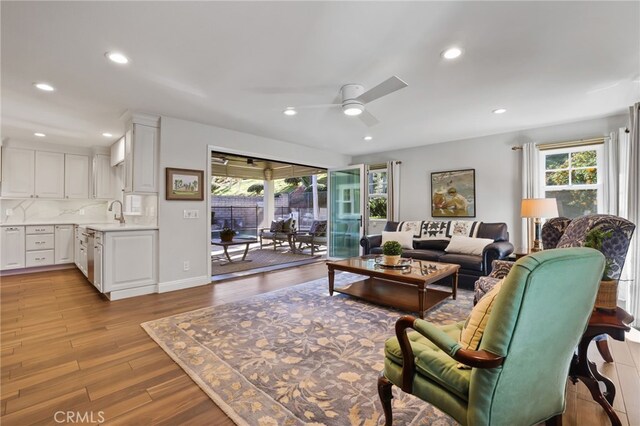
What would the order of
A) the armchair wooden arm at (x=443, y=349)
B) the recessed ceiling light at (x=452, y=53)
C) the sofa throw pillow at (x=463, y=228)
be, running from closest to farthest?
the armchair wooden arm at (x=443, y=349) < the recessed ceiling light at (x=452, y=53) < the sofa throw pillow at (x=463, y=228)

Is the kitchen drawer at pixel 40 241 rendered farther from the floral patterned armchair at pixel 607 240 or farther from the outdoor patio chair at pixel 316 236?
the floral patterned armchair at pixel 607 240

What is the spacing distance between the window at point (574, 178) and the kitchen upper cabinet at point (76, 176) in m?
8.31

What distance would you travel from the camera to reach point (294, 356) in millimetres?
2221

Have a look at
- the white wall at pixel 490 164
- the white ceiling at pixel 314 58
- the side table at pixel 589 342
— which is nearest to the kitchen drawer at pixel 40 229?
the white ceiling at pixel 314 58

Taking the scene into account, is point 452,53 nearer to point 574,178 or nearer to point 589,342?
point 589,342

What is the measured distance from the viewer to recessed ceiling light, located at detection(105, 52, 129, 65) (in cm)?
235

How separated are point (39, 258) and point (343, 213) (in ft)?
19.3

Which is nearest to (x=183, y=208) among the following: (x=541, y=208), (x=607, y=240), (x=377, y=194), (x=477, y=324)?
(x=377, y=194)

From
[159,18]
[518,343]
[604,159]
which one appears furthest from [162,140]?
[604,159]

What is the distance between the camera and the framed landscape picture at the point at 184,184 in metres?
4.00

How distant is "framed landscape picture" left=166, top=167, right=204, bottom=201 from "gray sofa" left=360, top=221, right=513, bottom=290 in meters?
2.90

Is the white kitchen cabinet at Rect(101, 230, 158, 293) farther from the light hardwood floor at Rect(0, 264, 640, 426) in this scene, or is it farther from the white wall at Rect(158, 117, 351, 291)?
the light hardwood floor at Rect(0, 264, 640, 426)

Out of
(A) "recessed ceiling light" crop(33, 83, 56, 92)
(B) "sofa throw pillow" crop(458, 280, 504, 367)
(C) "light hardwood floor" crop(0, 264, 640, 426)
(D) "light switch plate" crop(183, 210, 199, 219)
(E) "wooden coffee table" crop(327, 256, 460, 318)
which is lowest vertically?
(C) "light hardwood floor" crop(0, 264, 640, 426)

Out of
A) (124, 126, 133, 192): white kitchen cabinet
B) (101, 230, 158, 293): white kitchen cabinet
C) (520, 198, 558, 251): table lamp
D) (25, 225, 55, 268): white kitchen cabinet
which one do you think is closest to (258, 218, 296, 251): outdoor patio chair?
(101, 230, 158, 293): white kitchen cabinet
